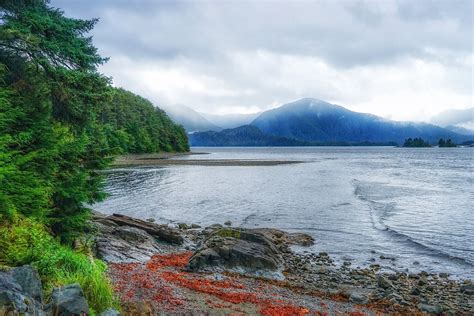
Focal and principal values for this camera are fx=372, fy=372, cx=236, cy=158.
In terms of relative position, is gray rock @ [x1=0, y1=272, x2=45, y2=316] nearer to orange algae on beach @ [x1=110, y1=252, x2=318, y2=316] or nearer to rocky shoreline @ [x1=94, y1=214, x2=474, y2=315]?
rocky shoreline @ [x1=94, y1=214, x2=474, y2=315]

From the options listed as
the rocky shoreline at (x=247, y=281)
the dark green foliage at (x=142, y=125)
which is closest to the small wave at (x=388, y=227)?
the rocky shoreline at (x=247, y=281)

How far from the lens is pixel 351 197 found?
165 ft

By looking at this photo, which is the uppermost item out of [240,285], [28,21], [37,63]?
[28,21]

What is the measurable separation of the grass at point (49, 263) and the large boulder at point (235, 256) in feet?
30.2

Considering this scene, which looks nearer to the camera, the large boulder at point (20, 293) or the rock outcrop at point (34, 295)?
the large boulder at point (20, 293)

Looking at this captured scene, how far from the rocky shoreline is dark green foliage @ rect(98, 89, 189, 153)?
341ft

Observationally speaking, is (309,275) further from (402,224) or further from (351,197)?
(351,197)

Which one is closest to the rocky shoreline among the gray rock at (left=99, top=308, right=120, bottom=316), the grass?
the gray rock at (left=99, top=308, right=120, bottom=316)

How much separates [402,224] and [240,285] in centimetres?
2301

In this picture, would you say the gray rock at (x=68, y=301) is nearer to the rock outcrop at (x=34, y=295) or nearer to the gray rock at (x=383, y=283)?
the rock outcrop at (x=34, y=295)

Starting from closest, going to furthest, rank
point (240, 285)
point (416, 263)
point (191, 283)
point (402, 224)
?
point (191, 283) → point (240, 285) → point (416, 263) → point (402, 224)

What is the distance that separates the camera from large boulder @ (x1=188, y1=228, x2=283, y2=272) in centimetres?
1891

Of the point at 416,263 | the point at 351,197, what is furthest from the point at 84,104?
the point at 351,197

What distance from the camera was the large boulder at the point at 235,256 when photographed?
744 inches
